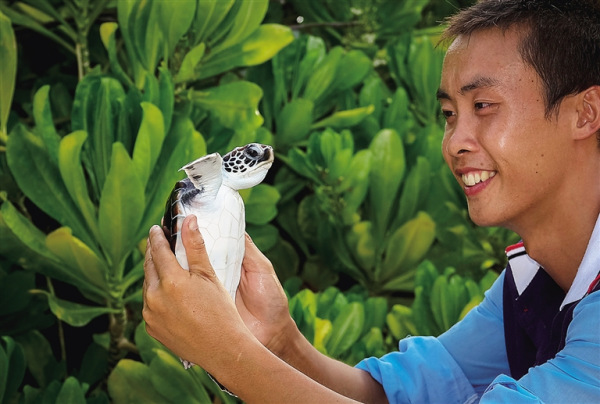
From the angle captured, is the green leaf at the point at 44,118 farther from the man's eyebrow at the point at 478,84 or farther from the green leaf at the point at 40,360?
the man's eyebrow at the point at 478,84

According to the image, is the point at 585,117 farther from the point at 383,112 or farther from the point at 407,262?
the point at 383,112

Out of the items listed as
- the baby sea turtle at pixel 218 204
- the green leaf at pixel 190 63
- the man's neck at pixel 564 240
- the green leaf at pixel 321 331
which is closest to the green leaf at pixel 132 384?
the green leaf at pixel 321 331

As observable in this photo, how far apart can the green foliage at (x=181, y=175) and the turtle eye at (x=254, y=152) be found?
0.26m

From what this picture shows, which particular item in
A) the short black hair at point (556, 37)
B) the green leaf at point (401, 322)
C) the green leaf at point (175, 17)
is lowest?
the green leaf at point (401, 322)

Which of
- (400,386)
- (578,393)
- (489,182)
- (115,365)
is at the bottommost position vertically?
(115,365)

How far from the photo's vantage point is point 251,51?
1.38 metres

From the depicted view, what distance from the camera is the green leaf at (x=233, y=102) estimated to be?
4.36ft

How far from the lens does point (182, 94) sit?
4.44 ft

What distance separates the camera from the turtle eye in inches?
36.9

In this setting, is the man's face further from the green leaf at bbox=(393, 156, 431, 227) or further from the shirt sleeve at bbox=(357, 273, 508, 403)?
the green leaf at bbox=(393, 156, 431, 227)

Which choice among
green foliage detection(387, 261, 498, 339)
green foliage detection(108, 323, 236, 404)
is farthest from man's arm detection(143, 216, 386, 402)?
green foliage detection(387, 261, 498, 339)

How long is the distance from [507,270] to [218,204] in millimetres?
461

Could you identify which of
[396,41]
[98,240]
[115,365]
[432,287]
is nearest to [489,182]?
[432,287]

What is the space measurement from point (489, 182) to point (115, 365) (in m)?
0.69
